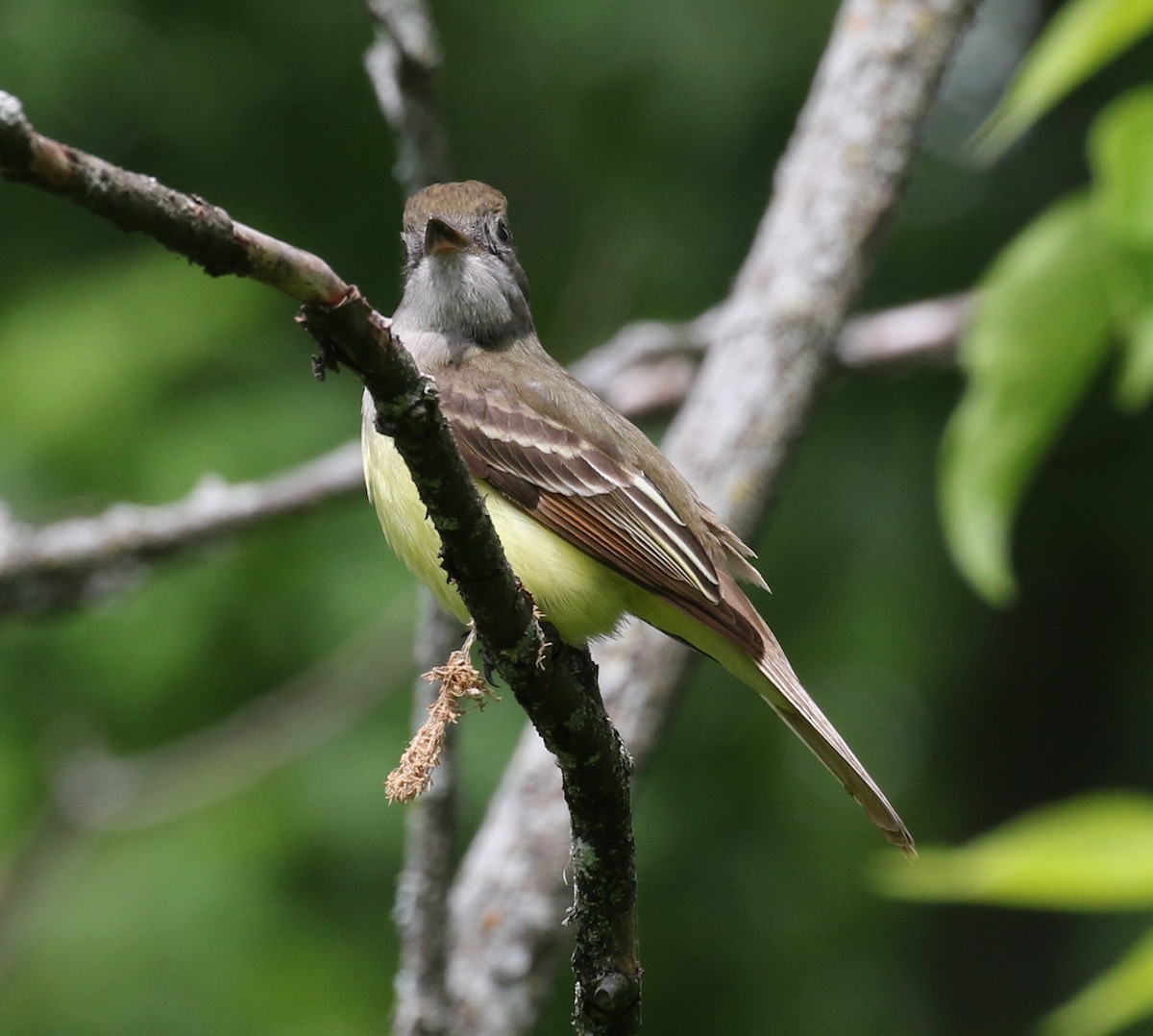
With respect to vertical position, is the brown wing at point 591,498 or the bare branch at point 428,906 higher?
the brown wing at point 591,498

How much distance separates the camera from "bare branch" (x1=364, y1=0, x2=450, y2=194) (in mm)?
4145

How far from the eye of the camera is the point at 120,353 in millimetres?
6953

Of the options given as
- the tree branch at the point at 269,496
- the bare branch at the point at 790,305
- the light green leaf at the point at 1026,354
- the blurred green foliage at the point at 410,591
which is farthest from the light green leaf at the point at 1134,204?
the blurred green foliage at the point at 410,591

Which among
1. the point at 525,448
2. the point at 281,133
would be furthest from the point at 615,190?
the point at 525,448

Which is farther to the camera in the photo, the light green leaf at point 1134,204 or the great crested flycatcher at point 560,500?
the great crested flycatcher at point 560,500

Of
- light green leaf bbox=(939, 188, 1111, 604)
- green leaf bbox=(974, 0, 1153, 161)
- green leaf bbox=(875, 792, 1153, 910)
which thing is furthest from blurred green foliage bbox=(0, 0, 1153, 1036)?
green leaf bbox=(875, 792, 1153, 910)

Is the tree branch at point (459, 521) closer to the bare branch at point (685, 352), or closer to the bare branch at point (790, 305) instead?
the bare branch at point (790, 305)

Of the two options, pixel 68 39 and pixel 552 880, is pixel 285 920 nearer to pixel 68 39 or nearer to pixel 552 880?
pixel 552 880

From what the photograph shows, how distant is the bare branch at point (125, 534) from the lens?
508 centimetres

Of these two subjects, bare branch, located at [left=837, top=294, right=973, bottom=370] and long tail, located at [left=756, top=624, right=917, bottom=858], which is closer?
long tail, located at [left=756, top=624, right=917, bottom=858]

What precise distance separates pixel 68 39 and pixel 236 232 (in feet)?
21.5

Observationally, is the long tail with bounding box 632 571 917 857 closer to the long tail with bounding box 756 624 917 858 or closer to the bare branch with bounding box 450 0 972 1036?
the long tail with bounding box 756 624 917 858

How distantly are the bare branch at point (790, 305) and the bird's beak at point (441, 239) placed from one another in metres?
1.21

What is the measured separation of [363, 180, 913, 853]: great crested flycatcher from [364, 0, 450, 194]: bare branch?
168 millimetres
